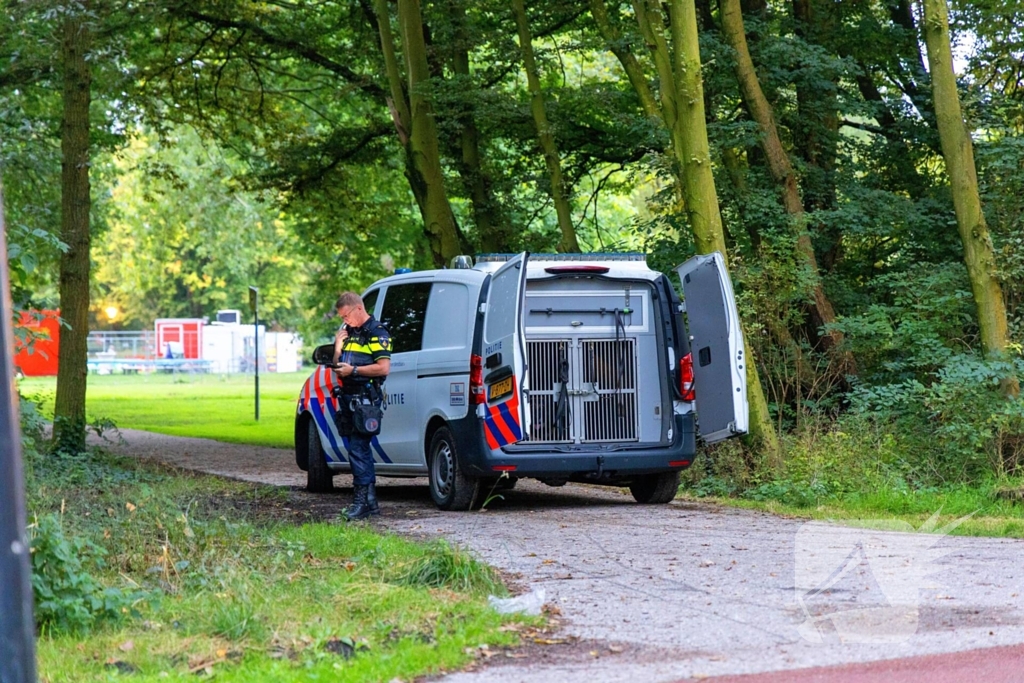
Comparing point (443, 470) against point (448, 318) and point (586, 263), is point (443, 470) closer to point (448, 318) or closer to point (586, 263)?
point (448, 318)

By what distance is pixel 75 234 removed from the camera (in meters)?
17.0

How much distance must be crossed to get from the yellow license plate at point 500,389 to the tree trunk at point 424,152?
Result: 7686mm

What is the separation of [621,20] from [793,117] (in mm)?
2787

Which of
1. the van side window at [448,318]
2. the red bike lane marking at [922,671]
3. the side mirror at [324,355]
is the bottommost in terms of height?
the red bike lane marking at [922,671]

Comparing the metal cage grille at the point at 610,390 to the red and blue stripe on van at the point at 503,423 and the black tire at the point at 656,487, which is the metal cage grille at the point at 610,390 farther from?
the red and blue stripe on van at the point at 503,423

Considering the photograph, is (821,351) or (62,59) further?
(62,59)

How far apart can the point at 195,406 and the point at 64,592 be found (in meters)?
29.8

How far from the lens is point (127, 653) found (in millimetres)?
5594

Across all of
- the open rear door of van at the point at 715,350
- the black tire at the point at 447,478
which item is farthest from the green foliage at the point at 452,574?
the open rear door of van at the point at 715,350

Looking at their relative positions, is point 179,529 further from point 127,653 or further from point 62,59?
point 62,59

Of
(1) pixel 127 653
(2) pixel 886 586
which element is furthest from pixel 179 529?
(2) pixel 886 586

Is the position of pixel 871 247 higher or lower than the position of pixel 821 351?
higher

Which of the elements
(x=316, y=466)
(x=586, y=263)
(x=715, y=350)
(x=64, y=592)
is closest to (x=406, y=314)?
(x=586, y=263)

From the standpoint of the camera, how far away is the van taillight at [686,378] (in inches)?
431
